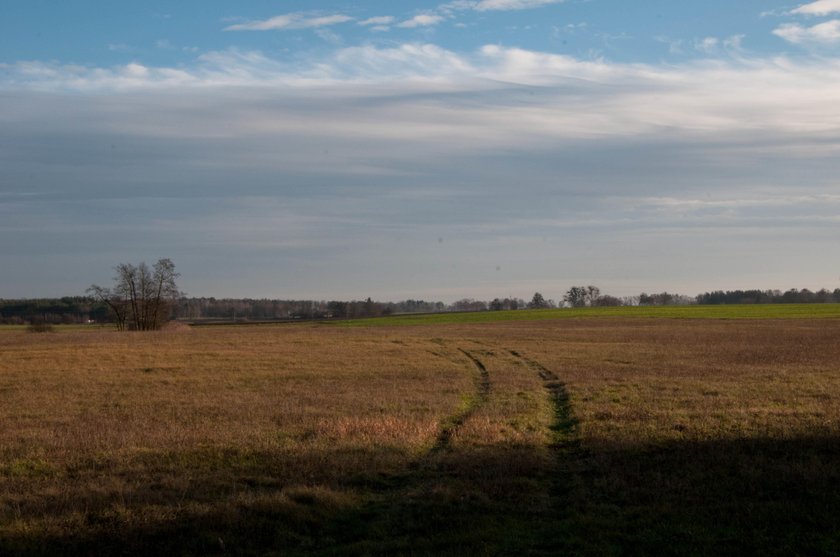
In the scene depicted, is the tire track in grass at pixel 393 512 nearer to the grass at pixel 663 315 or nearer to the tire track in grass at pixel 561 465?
the tire track in grass at pixel 561 465

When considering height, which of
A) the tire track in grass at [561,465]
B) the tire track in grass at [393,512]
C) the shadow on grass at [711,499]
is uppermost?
the shadow on grass at [711,499]

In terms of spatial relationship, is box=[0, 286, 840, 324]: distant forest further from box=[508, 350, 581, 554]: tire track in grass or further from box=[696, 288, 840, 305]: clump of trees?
box=[508, 350, 581, 554]: tire track in grass

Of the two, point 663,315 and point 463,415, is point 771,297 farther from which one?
point 463,415

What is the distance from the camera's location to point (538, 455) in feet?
44.3

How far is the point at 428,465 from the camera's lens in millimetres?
12930

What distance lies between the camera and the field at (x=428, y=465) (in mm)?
8945

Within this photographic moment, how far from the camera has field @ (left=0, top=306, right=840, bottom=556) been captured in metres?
8.95

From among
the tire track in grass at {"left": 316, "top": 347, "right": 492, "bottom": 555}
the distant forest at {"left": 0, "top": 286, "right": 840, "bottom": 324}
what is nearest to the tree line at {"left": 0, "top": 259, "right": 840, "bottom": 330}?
the distant forest at {"left": 0, "top": 286, "right": 840, "bottom": 324}

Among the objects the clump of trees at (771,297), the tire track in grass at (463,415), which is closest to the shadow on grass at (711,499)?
the tire track in grass at (463,415)

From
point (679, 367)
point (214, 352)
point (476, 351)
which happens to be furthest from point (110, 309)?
point (679, 367)

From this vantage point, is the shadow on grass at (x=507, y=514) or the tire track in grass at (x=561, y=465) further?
the tire track in grass at (x=561, y=465)

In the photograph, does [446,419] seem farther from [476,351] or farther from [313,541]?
[476,351]

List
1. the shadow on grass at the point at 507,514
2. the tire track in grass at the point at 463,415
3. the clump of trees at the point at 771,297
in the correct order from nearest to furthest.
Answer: the shadow on grass at the point at 507,514
the tire track in grass at the point at 463,415
the clump of trees at the point at 771,297

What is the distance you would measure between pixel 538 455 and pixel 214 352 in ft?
105
